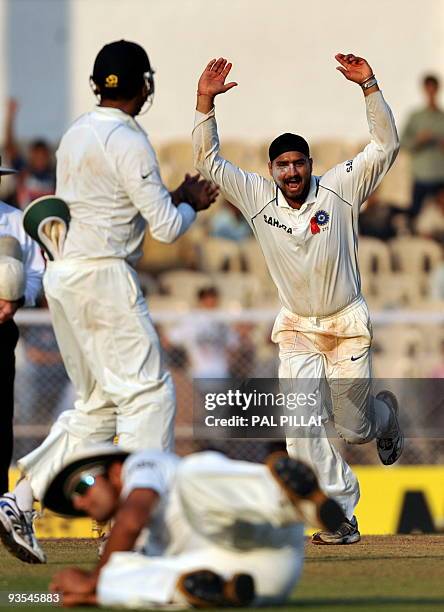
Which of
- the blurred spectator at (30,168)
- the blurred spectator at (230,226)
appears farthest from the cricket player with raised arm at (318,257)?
the blurred spectator at (230,226)

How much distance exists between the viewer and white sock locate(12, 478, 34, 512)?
8.31 m

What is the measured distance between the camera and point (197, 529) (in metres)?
6.48

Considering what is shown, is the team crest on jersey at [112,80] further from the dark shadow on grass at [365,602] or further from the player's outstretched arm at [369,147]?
the dark shadow on grass at [365,602]

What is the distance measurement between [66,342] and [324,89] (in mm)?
13519

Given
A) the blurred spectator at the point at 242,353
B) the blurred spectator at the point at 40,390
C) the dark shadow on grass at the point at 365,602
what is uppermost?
the dark shadow on grass at the point at 365,602

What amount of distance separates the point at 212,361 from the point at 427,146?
16.9 ft

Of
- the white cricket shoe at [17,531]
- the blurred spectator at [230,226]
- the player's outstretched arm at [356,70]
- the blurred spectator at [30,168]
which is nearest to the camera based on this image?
the white cricket shoe at [17,531]

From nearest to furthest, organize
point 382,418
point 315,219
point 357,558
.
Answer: point 357,558 < point 315,219 < point 382,418

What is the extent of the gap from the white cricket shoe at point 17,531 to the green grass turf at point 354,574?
3.0 inches

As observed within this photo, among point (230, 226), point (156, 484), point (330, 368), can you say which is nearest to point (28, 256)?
point (330, 368)

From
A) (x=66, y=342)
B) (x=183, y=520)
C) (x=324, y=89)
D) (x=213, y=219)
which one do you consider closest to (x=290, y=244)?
(x=66, y=342)

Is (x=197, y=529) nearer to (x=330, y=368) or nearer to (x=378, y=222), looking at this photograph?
(x=330, y=368)

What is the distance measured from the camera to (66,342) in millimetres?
8086

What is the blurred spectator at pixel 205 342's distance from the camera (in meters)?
14.2
